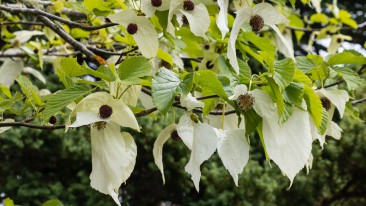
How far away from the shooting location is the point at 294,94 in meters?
0.70

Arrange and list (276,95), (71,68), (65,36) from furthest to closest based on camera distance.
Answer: (65,36), (71,68), (276,95)

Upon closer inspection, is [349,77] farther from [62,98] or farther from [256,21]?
[62,98]

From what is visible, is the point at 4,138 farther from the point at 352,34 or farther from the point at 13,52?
the point at 352,34

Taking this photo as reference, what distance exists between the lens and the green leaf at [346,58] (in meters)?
0.88

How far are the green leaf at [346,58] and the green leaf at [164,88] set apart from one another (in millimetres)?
311

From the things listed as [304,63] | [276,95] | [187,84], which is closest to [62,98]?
[187,84]

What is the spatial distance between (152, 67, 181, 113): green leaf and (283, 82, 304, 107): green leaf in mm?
146

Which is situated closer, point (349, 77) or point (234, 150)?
point (234, 150)

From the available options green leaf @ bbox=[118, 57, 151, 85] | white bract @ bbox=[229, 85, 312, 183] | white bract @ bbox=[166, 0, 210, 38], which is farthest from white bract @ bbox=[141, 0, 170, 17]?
white bract @ bbox=[229, 85, 312, 183]

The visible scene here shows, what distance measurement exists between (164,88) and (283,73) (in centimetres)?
16

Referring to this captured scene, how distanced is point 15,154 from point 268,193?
2.00 meters

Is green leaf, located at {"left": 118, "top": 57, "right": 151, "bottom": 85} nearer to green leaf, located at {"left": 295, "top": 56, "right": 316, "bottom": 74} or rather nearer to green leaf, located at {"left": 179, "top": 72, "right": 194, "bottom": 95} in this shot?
green leaf, located at {"left": 179, "top": 72, "right": 194, "bottom": 95}

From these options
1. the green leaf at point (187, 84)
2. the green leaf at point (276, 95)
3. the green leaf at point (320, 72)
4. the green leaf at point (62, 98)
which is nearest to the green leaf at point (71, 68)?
the green leaf at point (62, 98)

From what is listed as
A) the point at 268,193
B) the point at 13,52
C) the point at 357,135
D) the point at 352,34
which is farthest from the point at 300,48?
the point at 13,52
